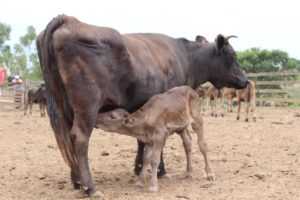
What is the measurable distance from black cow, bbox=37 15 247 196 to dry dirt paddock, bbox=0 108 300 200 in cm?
70

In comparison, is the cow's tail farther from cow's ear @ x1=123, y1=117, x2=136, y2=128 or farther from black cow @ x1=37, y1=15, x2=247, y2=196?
cow's ear @ x1=123, y1=117, x2=136, y2=128

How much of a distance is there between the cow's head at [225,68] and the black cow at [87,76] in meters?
1.11

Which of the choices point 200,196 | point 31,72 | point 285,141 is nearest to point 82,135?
point 200,196

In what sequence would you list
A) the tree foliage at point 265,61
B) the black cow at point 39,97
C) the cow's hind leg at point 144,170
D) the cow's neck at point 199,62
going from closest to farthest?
the cow's hind leg at point 144,170 < the cow's neck at point 199,62 < the black cow at point 39,97 < the tree foliage at point 265,61

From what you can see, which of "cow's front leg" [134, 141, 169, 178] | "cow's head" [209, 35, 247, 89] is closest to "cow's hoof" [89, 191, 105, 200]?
"cow's front leg" [134, 141, 169, 178]

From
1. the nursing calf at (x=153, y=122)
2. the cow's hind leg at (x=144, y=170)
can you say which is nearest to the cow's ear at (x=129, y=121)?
the nursing calf at (x=153, y=122)

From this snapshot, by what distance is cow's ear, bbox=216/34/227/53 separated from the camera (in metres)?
7.83

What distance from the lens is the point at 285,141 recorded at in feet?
35.5

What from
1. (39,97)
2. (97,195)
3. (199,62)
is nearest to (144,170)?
(97,195)

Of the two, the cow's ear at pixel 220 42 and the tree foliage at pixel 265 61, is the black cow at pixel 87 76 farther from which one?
the tree foliage at pixel 265 61

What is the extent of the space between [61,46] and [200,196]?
2326 millimetres

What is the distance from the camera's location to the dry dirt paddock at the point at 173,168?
19.9ft

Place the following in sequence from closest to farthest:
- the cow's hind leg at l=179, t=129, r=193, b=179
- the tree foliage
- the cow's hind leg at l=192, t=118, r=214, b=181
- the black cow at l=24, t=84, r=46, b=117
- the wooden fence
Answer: the cow's hind leg at l=192, t=118, r=214, b=181, the cow's hind leg at l=179, t=129, r=193, b=179, the black cow at l=24, t=84, r=46, b=117, the wooden fence, the tree foliage

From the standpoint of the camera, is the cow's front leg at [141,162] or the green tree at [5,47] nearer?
the cow's front leg at [141,162]
